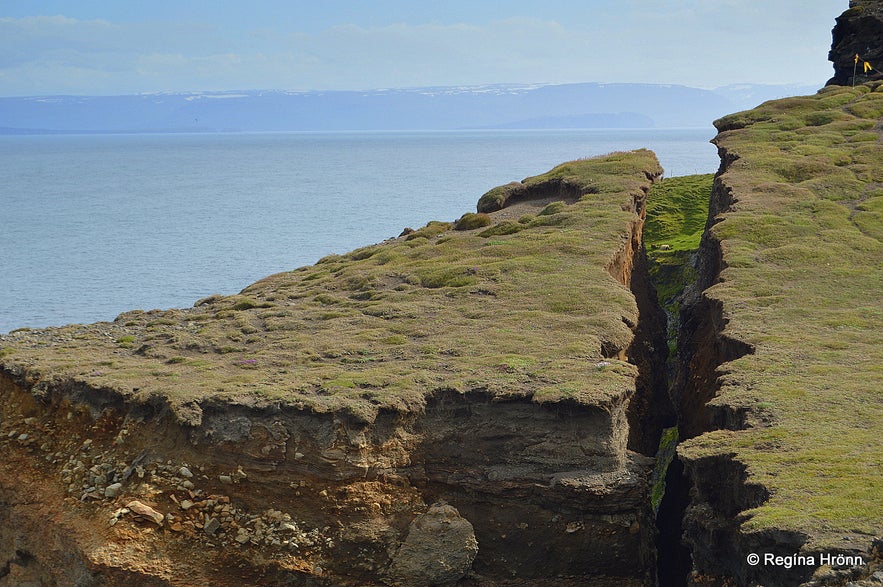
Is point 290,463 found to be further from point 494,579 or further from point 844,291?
point 844,291

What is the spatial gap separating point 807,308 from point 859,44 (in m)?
36.4

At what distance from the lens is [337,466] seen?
2200cm

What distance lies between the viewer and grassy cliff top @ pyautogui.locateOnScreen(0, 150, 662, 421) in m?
23.5

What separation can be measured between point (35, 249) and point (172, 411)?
10591 centimetres

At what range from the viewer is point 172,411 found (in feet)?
75.7

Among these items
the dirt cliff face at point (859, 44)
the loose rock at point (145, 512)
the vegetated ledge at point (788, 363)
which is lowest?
the loose rock at point (145, 512)

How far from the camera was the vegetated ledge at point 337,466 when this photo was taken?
2172 centimetres

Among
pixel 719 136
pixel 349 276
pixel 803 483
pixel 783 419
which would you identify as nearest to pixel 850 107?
pixel 719 136

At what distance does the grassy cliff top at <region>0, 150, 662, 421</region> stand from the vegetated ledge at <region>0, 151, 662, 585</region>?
12 cm

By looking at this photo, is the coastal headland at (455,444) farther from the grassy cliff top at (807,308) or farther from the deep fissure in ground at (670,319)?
the deep fissure in ground at (670,319)

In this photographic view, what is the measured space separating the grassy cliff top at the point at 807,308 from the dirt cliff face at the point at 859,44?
565cm

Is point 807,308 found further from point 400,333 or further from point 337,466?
point 337,466

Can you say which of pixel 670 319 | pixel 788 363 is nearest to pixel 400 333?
pixel 788 363

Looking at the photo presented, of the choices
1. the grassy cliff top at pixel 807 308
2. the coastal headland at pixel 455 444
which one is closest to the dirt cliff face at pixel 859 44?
the grassy cliff top at pixel 807 308
